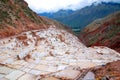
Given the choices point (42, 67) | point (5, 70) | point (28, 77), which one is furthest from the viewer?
point (42, 67)

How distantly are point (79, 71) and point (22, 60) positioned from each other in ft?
9.85

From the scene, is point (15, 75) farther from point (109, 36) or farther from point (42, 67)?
point (109, 36)

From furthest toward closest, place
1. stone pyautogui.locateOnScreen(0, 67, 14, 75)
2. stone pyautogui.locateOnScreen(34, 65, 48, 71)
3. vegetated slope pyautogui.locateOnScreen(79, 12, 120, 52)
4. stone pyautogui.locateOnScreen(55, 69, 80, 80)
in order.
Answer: vegetated slope pyautogui.locateOnScreen(79, 12, 120, 52)
stone pyautogui.locateOnScreen(34, 65, 48, 71)
stone pyautogui.locateOnScreen(0, 67, 14, 75)
stone pyautogui.locateOnScreen(55, 69, 80, 80)

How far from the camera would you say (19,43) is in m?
15.1

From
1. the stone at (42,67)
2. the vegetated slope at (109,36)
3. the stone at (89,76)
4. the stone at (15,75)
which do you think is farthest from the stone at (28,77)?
the vegetated slope at (109,36)

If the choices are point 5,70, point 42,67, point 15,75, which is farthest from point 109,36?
point 15,75

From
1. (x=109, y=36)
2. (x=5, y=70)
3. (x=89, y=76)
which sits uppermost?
(x=5, y=70)

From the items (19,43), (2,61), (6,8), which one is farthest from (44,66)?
(6,8)

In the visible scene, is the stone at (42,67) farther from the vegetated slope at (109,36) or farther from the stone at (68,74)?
the vegetated slope at (109,36)

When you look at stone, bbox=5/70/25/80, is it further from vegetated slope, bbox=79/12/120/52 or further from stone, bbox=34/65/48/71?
vegetated slope, bbox=79/12/120/52

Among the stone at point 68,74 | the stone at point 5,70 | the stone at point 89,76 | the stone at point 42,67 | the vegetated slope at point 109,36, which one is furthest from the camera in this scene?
the vegetated slope at point 109,36

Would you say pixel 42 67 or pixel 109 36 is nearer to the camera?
pixel 42 67

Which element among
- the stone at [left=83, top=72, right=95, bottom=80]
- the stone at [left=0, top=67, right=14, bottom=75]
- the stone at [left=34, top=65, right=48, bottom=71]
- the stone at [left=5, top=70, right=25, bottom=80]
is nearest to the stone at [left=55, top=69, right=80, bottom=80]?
the stone at [left=83, top=72, right=95, bottom=80]

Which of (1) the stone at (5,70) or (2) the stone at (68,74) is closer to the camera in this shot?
(2) the stone at (68,74)
